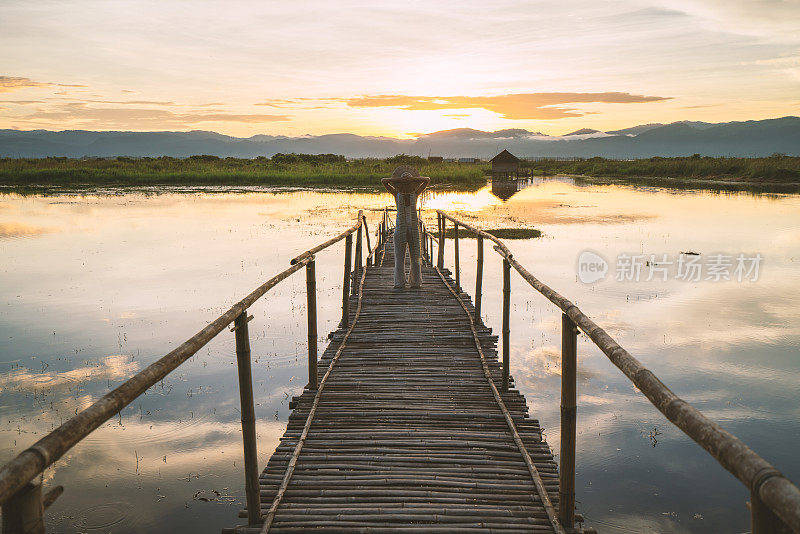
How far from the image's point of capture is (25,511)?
1.50 metres

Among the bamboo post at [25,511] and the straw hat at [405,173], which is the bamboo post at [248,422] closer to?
the bamboo post at [25,511]

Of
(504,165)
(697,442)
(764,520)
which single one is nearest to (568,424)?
(697,442)

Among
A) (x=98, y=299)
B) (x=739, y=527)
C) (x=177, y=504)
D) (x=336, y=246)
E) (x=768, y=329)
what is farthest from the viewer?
(x=336, y=246)

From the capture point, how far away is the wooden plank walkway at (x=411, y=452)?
3.24 m

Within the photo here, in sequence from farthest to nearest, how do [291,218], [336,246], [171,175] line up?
[171,175]
[291,218]
[336,246]

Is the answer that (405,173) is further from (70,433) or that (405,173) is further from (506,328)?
(70,433)

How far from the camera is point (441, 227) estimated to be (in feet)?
41.0

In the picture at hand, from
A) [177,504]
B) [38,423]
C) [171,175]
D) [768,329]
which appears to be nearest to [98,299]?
[38,423]

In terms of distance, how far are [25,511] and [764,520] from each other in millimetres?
2016

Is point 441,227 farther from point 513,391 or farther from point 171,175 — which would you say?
point 171,175

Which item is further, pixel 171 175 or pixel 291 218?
pixel 171 175

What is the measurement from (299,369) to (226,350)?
1557 millimetres

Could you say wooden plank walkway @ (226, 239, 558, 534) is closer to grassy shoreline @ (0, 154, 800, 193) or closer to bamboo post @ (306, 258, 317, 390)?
bamboo post @ (306, 258, 317, 390)

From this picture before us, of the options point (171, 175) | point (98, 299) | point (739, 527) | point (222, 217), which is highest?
point (171, 175)
